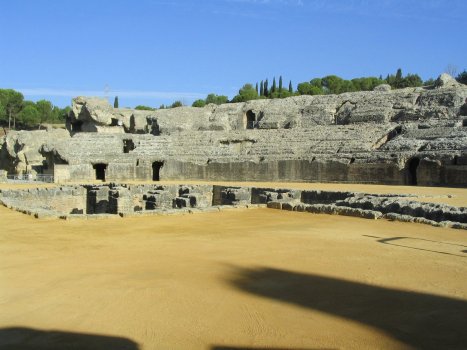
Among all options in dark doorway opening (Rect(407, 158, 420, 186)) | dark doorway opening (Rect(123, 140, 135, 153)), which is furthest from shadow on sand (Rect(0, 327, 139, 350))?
dark doorway opening (Rect(123, 140, 135, 153))

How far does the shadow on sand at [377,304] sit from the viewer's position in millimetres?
4020

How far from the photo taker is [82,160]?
30156 millimetres

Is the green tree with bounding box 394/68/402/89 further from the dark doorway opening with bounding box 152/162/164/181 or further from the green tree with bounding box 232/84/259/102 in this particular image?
the dark doorway opening with bounding box 152/162/164/181

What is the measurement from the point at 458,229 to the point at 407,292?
520 cm

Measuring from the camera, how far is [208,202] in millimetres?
20406

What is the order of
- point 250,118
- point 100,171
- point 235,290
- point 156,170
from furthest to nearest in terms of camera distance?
point 250,118
point 100,171
point 156,170
point 235,290


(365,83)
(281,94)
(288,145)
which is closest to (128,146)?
(288,145)

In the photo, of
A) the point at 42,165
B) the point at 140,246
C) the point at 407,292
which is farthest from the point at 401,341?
the point at 42,165

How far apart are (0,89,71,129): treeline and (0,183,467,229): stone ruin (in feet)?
162

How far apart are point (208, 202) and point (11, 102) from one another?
57.1 metres

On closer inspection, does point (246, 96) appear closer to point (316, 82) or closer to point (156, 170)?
point (316, 82)

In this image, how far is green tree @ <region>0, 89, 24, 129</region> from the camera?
6612 centimetres

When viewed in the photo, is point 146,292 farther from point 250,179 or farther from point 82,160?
point 82,160

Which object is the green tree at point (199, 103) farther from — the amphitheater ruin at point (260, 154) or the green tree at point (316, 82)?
the amphitheater ruin at point (260, 154)
